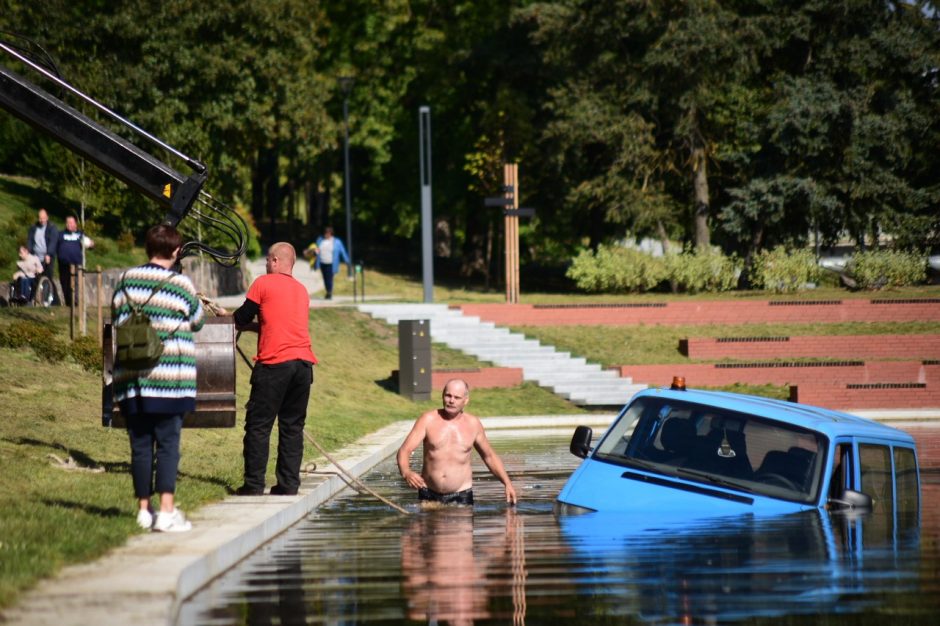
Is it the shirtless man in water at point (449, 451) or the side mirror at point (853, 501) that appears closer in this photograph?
the side mirror at point (853, 501)

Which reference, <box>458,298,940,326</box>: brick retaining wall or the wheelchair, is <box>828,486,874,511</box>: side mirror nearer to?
the wheelchair

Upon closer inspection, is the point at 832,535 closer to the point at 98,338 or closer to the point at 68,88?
the point at 68,88

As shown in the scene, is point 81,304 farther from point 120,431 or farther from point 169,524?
point 169,524

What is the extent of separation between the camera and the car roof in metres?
10.2

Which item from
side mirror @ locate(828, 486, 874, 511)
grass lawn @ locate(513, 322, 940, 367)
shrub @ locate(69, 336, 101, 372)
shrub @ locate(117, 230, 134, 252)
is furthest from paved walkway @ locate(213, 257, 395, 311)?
side mirror @ locate(828, 486, 874, 511)

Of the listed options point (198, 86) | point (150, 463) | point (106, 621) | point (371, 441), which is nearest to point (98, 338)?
point (371, 441)

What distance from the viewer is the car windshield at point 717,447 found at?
33.5 ft

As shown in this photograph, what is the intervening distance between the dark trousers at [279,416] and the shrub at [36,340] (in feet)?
30.5

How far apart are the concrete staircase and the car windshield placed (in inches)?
789

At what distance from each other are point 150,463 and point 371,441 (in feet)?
34.6

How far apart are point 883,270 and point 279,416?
35.8 m

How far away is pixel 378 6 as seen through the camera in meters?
62.0

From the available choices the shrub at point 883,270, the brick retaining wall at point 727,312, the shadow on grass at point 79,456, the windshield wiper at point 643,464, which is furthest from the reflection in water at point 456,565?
the shrub at point 883,270

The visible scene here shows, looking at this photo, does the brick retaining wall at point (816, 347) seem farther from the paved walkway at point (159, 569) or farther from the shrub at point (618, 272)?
the paved walkway at point (159, 569)
